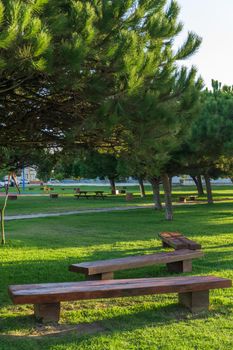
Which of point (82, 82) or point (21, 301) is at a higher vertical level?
point (82, 82)

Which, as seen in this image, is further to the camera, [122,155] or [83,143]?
[122,155]

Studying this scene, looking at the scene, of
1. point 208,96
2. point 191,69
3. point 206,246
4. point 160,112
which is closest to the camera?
point 160,112

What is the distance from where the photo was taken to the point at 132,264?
8.08m

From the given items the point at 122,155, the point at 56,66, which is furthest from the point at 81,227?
the point at 56,66

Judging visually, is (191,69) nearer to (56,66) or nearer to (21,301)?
(56,66)

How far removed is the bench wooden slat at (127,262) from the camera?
7.59 metres

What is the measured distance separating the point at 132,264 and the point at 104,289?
2401mm

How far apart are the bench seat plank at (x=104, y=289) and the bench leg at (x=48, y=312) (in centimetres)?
18

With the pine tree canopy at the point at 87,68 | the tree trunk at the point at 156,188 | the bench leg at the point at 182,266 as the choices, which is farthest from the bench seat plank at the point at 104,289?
the tree trunk at the point at 156,188

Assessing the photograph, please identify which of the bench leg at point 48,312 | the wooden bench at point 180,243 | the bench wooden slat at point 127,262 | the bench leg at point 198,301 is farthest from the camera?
the wooden bench at point 180,243

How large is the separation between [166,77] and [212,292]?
304 centimetres

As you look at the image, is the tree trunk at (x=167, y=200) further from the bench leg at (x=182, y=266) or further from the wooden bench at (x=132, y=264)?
the bench leg at (x=182, y=266)

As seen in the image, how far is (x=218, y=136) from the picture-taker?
17.8 m

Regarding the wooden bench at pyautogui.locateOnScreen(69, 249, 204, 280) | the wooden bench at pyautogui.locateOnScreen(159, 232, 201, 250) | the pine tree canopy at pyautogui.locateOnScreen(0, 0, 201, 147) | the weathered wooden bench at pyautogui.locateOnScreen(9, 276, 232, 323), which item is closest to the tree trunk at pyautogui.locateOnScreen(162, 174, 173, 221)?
the wooden bench at pyautogui.locateOnScreen(159, 232, 201, 250)
